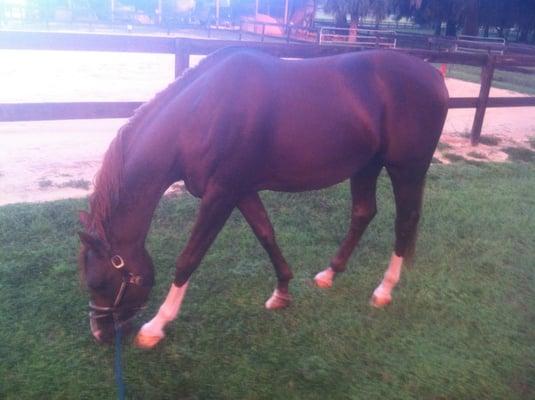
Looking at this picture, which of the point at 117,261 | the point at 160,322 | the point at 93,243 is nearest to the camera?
the point at 93,243

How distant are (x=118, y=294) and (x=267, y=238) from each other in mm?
964

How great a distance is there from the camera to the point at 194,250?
2.71 metres

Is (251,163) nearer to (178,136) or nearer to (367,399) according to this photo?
(178,136)

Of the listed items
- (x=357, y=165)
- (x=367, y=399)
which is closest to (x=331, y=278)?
(x=357, y=165)

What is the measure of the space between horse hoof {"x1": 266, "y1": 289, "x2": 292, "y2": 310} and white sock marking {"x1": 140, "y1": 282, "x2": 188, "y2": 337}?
2.01 feet

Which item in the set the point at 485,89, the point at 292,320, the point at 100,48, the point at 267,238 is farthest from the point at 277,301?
the point at 485,89

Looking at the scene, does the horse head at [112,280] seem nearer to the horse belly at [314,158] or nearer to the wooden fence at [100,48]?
the horse belly at [314,158]

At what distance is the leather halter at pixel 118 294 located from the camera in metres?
2.41

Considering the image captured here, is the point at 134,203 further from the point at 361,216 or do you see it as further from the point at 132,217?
the point at 361,216

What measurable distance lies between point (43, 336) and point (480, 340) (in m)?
2.51

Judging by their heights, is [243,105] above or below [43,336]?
above

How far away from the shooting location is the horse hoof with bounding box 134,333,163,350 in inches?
106

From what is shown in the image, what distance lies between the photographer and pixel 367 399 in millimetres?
2416

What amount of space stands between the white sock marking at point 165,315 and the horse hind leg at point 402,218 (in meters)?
1.29
